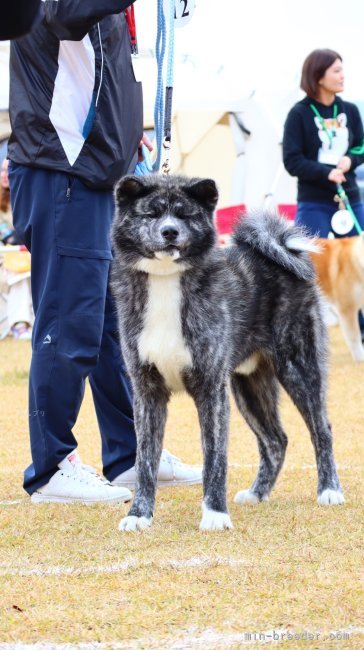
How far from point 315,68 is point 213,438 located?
14.8ft

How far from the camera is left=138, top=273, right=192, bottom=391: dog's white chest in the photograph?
11.1 feet

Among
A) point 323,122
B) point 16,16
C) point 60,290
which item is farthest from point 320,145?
point 16,16

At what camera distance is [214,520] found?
3334 millimetres

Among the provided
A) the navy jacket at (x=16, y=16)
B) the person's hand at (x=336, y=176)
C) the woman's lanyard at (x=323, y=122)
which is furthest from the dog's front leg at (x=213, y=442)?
the woman's lanyard at (x=323, y=122)

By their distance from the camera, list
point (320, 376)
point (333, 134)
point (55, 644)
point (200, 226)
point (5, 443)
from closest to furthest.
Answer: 1. point (55, 644)
2. point (200, 226)
3. point (320, 376)
4. point (5, 443)
5. point (333, 134)

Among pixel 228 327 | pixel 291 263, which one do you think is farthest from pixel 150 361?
pixel 291 263

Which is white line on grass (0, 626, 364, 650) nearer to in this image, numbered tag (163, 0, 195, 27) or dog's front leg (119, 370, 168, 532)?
dog's front leg (119, 370, 168, 532)

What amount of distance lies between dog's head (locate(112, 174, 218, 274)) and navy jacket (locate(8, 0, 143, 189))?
333 mm

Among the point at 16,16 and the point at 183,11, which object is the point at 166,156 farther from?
the point at 16,16

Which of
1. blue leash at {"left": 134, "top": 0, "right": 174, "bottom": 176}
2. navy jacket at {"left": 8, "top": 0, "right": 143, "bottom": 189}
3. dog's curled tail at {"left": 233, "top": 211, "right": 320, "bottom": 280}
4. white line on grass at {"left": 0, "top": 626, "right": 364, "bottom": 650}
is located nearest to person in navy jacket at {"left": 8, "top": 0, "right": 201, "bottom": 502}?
navy jacket at {"left": 8, "top": 0, "right": 143, "bottom": 189}

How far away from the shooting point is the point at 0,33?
1870 millimetres

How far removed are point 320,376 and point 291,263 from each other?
441 mm

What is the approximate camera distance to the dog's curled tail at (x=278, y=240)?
3803 mm

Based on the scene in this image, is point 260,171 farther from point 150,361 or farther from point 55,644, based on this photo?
point 55,644
